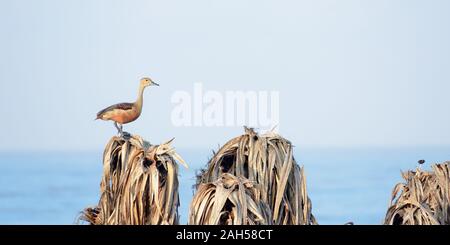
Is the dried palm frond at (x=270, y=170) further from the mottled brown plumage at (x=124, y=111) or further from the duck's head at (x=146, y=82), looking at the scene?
the duck's head at (x=146, y=82)

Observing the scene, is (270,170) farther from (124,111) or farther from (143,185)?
(124,111)

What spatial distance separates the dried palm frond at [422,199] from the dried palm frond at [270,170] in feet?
2.84

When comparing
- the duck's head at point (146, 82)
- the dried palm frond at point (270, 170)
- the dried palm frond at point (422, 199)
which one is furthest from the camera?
the duck's head at point (146, 82)

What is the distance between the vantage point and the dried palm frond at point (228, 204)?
6.36 meters

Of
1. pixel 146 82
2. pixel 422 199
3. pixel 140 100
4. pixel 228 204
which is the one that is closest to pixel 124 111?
pixel 140 100

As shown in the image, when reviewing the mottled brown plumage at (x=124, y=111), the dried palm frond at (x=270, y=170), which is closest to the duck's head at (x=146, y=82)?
the mottled brown plumage at (x=124, y=111)

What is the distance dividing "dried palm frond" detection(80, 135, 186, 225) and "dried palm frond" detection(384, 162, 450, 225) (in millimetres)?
1872

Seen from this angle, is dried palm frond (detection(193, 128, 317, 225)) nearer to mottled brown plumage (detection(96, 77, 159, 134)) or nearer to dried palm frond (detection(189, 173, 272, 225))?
dried palm frond (detection(189, 173, 272, 225))

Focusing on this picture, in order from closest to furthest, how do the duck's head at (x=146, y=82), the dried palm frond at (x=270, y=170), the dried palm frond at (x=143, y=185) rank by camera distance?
the dried palm frond at (x=143, y=185)
the dried palm frond at (x=270, y=170)
the duck's head at (x=146, y=82)

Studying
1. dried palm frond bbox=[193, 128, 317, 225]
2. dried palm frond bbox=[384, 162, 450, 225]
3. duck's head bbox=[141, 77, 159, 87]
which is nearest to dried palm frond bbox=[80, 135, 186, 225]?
dried palm frond bbox=[193, 128, 317, 225]

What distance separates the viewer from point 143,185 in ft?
23.9

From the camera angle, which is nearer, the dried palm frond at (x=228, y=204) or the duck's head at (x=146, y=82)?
the dried palm frond at (x=228, y=204)

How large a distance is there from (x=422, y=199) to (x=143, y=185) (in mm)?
2297

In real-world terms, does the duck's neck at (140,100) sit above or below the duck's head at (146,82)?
below
